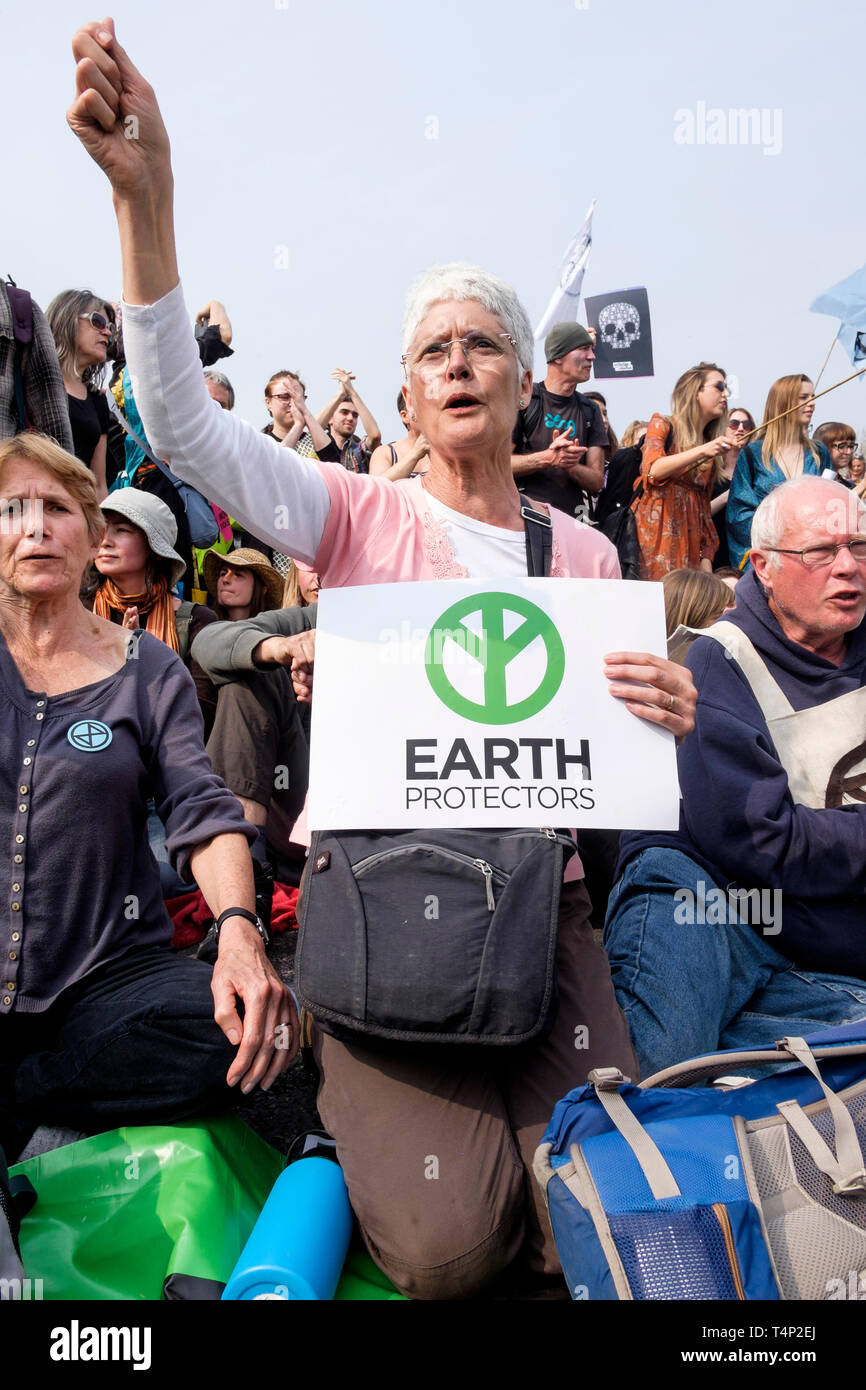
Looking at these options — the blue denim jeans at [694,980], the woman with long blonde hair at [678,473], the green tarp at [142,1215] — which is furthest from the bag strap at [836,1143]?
the woman with long blonde hair at [678,473]

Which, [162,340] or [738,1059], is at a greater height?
[162,340]

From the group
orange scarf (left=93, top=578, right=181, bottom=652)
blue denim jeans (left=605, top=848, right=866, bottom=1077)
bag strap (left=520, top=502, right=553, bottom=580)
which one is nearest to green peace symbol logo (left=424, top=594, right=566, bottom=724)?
bag strap (left=520, top=502, right=553, bottom=580)

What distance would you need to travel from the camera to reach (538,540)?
103 inches

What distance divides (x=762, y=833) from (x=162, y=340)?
182 centimetres

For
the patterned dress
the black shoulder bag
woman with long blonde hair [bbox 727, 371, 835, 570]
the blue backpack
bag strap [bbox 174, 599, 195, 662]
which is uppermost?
woman with long blonde hair [bbox 727, 371, 835, 570]

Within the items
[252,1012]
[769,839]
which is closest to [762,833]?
[769,839]

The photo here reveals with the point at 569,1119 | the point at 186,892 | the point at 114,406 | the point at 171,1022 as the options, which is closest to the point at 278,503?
the point at 171,1022

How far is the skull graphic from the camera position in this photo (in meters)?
7.59

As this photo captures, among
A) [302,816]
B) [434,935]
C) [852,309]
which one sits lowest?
[434,935]

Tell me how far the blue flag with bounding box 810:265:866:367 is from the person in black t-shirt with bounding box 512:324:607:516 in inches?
73.7

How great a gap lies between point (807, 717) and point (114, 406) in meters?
4.46

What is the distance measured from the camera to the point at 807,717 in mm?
2908

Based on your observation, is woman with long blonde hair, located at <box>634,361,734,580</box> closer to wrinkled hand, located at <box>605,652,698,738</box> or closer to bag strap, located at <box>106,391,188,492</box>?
bag strap, located at <box>106,391,188,492</box>

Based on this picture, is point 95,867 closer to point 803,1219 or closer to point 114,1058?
point 114,1058
